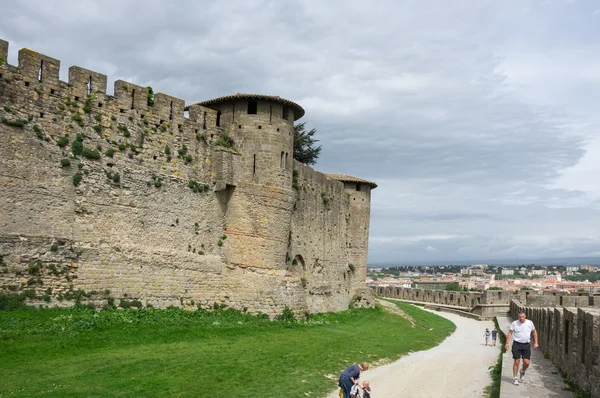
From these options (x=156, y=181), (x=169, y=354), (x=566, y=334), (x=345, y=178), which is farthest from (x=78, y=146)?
(x=345, y=178)

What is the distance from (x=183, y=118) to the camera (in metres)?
25.3

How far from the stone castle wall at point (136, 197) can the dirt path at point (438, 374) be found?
6.86 meters

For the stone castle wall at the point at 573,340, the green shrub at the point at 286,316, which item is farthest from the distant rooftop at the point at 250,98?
the stone castle wall at the point at 573,340

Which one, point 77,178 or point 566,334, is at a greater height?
point 77,178

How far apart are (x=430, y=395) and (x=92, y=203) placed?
13.4 metres

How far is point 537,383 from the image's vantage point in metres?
13.8

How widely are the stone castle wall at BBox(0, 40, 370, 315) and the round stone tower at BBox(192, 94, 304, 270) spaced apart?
51 millimetres

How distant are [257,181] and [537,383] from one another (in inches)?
618

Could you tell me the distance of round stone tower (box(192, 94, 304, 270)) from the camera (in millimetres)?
26172

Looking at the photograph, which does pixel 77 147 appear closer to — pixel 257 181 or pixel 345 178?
pixel 257 181

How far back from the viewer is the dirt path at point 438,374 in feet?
53.6

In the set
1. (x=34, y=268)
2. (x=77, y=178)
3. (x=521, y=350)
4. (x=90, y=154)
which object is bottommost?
(x=521, y=350)

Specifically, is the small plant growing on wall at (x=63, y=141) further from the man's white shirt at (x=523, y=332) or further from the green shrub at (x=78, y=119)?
the man's white shirt at (x=523, y=332)

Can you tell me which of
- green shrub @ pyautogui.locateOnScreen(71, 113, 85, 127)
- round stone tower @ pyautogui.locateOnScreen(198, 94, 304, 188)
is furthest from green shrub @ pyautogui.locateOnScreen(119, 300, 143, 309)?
round stone tower @ pyautogui.locateOnScreen(198, 94, 304, 188)
